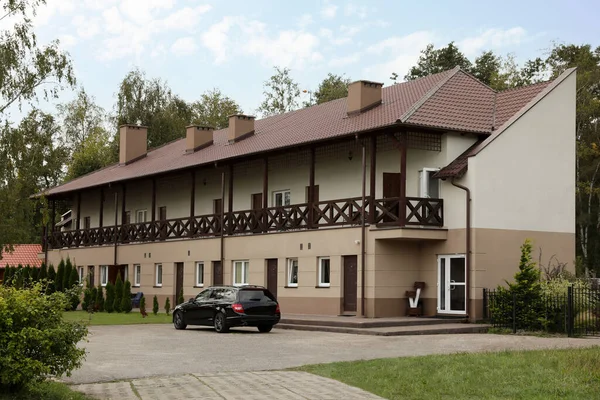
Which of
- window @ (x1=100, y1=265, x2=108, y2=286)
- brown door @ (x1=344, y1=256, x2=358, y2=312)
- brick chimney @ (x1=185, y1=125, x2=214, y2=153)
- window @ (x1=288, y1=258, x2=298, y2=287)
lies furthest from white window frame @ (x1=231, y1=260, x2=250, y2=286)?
window @ (x1=100, y1=265, x2=108, y2=286)

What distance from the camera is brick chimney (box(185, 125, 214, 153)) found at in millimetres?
41469

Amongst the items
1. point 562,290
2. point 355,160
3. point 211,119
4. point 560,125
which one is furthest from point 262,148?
point 211,119

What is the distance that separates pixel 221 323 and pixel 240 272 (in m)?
10.3

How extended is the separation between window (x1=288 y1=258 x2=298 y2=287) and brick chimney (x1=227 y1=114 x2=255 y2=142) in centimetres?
926

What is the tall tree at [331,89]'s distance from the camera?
62.1 metres

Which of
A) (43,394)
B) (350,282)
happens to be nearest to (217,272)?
(350,282)

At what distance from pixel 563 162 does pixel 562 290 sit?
6760 millimetres

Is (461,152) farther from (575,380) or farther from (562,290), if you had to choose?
(575,380)

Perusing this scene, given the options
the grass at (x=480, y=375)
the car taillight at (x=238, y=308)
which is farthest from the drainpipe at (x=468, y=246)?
the grass at (x=480, y=375)

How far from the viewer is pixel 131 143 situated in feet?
158

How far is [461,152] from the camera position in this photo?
92.2 feet

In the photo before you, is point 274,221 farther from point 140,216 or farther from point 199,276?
point 140,216

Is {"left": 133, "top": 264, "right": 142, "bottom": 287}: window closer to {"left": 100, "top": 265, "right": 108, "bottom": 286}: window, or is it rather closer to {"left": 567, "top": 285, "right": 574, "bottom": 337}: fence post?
{"left": 100, "top": 265, "right": 108, "bottom": 286}: window

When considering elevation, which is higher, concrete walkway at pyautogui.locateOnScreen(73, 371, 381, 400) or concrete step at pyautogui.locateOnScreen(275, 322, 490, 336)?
concrete step at pyautogui.locateOnScreen(275, 322, 490, 336)
